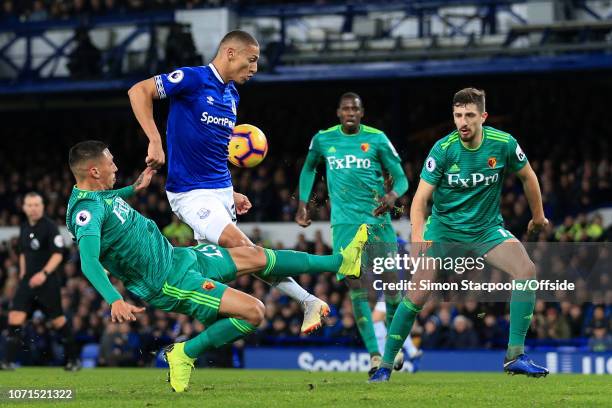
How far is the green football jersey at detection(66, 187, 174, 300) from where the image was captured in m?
8.02

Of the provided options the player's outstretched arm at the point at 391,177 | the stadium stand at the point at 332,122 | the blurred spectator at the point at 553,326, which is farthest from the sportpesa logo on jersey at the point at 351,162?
the blurred spectator at the point at 553,326

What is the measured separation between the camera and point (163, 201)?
23922 mm

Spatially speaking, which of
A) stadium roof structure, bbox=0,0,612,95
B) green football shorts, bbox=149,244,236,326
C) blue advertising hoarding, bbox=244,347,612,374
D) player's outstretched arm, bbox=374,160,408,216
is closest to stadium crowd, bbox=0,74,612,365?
blue advertising hoarding, bbox=244,347,612,374

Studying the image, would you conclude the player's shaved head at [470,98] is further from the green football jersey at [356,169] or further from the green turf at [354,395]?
the green football jersey at [356,169]

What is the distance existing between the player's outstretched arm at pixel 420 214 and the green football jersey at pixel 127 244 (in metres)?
1.96

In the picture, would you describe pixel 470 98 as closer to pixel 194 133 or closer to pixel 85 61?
pixel 194 133

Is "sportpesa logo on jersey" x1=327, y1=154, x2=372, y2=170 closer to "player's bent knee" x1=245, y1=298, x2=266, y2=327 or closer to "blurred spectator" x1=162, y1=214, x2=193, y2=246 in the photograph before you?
Answer: "player's bent knee" x1=245, y1=298, x2=266, y2=327

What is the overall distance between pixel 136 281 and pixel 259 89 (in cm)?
1928

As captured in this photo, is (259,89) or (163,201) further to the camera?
(259,89)

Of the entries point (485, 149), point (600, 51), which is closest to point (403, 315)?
point (485, 149)

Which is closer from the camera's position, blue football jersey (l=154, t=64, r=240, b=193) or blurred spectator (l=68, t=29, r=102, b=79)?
blue football jersey (l=154, t=64, r=240, b=193)

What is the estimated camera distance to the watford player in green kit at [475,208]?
8922 millimetres

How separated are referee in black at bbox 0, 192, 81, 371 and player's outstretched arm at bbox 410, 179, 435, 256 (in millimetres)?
6387

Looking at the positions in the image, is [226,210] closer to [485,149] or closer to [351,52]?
[485,149]
